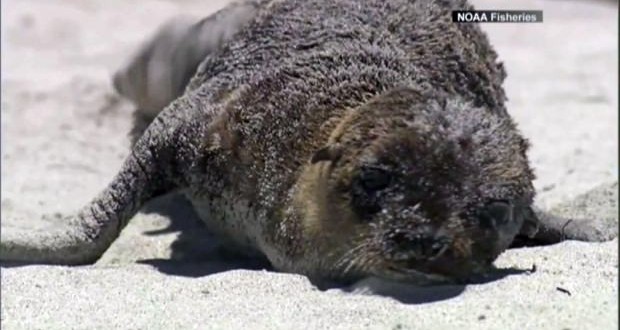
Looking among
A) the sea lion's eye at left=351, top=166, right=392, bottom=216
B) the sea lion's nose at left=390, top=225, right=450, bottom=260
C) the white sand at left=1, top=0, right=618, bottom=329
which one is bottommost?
the white sand at left=1, top=0, right=618, bottom=329

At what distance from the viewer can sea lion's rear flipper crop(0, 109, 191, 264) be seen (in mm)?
5117

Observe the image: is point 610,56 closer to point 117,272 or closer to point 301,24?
point 301,24

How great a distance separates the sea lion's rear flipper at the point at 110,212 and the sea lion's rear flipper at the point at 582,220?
4.82 feet

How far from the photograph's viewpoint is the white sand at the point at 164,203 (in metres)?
3.92

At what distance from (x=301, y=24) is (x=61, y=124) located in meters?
3.51

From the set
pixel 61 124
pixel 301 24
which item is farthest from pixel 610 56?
pixel 301 24

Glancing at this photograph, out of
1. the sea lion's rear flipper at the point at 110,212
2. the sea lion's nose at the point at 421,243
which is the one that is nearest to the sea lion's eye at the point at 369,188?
the sea lion's nose at the point at 421,243

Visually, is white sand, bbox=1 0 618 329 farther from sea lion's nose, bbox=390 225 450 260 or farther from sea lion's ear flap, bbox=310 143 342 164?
sea lion's ear flap, bbox=310 143 342 164

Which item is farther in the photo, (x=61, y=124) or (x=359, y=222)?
(x=61, y=124)

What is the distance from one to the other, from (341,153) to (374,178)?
0.66 ft

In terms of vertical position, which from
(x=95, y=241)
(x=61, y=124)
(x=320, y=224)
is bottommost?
(x=61, y=124)

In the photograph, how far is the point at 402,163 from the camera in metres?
3.97

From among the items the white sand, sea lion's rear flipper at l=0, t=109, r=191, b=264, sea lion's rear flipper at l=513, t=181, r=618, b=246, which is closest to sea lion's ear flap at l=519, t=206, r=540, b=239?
sea lion's rear flipper at l=513, t=181, r=618, b=246

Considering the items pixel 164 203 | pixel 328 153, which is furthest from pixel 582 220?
pixel 164 203
